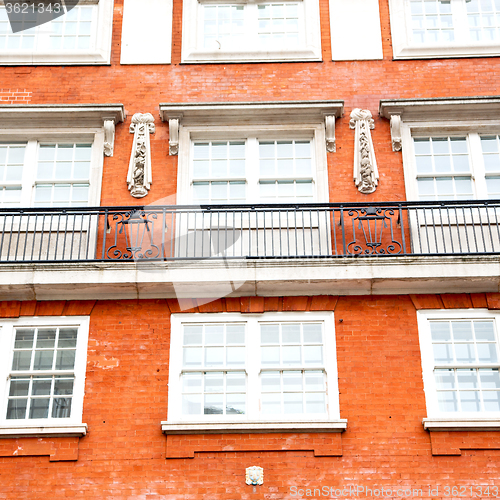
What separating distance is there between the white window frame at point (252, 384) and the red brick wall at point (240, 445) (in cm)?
12

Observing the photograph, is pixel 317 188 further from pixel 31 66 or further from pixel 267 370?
pixel 31 66

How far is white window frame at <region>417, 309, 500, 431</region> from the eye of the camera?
10883 millimetres

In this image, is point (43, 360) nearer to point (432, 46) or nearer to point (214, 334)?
point (214, 334)

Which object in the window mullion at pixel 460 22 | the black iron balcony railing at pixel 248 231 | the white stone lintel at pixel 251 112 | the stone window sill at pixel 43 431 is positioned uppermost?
the window mullion at pixel 460 22

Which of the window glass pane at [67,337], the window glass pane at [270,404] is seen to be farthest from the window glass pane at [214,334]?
the window glass pane at [67,337]

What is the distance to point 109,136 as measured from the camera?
45.3ft

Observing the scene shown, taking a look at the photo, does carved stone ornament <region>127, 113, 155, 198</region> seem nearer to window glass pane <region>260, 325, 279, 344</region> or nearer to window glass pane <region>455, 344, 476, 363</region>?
window glass pane <region>260, 325, 279, 344</region>

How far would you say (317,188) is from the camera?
13539 millimetres

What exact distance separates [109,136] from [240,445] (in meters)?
6.07

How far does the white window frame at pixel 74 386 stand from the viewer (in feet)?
35.9

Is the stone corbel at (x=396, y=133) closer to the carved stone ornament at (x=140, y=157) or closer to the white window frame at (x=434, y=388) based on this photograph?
the white window frame at (x=434, y=388)

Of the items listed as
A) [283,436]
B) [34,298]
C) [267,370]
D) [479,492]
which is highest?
[34,298]

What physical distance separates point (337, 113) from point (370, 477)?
6.46 meters

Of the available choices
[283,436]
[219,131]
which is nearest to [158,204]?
[219,131]
